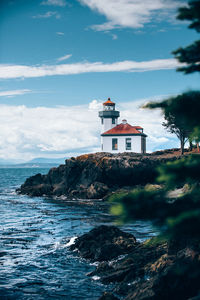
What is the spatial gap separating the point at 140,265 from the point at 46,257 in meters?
5.20

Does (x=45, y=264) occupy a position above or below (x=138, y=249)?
below

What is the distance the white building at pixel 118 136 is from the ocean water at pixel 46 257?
28.8m

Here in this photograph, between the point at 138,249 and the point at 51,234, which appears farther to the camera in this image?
the point at 51,234

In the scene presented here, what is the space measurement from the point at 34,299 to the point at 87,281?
2140mm

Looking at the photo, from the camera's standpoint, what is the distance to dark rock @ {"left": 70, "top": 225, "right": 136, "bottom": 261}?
43.8 ft

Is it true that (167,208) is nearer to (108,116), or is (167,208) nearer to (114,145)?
(114,145)

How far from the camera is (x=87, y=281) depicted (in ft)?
37.6

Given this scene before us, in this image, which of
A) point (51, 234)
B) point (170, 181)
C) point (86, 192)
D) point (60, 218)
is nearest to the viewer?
point (170, 181)

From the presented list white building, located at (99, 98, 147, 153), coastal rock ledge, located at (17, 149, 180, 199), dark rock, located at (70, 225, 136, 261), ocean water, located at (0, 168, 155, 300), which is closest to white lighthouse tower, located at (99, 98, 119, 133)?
white building, located at (99, 98, 147, 153)

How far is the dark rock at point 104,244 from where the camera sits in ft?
43.8

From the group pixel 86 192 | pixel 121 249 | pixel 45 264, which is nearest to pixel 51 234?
pixel 45 264

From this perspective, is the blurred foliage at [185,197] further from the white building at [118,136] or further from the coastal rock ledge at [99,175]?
the white building at [118,136]

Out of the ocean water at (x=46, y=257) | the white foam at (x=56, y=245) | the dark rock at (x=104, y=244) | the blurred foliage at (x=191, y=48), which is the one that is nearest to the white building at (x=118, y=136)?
the ocean water at (x=46, y=257)

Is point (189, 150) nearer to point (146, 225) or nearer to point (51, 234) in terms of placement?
point (146, 225)
